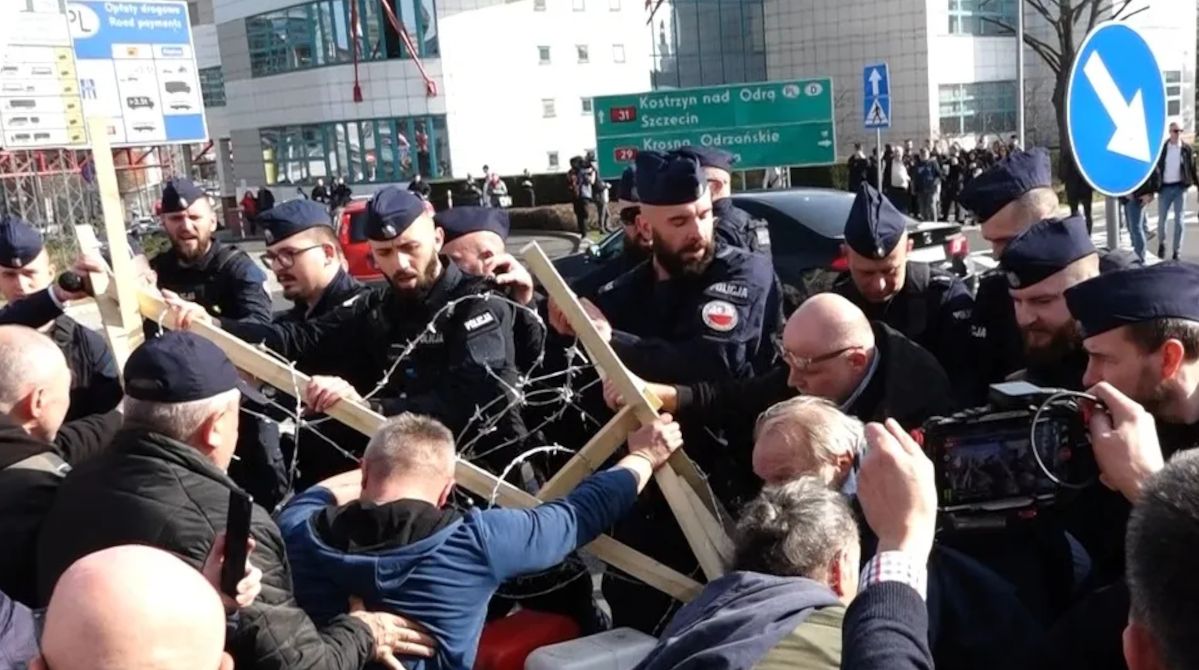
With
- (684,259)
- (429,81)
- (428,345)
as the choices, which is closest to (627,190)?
(684,259)

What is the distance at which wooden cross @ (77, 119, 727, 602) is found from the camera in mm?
3207

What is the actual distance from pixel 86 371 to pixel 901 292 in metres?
3.26

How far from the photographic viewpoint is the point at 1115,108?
404 centimetres

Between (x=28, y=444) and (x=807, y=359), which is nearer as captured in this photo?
(x=28, y=444)

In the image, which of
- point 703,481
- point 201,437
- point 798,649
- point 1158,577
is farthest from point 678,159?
point 1158,577

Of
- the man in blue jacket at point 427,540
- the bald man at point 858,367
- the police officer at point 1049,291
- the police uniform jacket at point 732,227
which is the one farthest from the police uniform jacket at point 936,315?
the man in blue jacket at point 427,540

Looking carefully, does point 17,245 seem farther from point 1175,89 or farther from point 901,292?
point 1175,89

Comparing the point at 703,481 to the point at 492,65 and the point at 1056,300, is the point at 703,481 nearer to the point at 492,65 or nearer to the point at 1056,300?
the point at 1056,300

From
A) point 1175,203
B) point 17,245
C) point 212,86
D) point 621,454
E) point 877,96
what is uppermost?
point 212,86

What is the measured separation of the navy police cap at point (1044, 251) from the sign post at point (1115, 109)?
77 cm

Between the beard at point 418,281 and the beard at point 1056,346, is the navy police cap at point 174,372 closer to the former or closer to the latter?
the beard at point 418,281

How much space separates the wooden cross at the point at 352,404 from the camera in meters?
3.21

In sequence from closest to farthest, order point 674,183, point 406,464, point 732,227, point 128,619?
point 128,619, point 406,464, point 674,183, point 732,227

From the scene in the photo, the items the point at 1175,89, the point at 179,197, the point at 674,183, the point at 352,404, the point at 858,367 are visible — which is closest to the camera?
the point at 858,367
